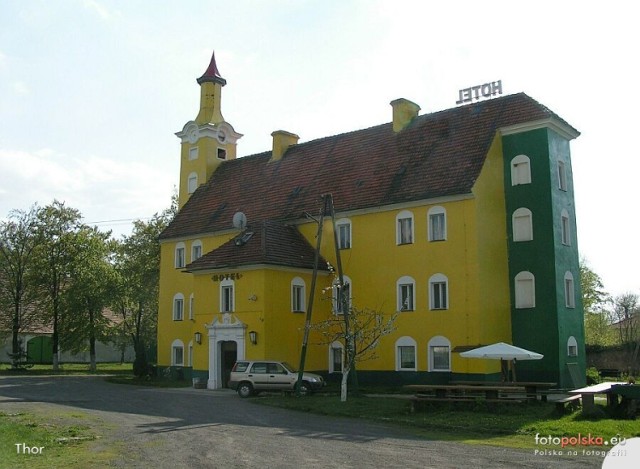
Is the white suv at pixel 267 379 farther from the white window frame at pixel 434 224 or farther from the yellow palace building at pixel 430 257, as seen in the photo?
the white window frame at pixel 434 224

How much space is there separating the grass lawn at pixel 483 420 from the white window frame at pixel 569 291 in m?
10.8

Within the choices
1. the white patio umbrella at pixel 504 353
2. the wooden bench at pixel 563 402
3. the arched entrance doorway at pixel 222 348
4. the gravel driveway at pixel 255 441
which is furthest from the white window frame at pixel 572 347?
the arched entrance doorway at pixel 222 348

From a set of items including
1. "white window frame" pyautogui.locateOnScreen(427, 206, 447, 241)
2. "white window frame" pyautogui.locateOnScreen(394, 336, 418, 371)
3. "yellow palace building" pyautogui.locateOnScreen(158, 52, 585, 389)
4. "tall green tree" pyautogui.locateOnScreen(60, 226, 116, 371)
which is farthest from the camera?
"tall green tree" pyautogui.locateOnScreen(60, 226, 116, 371)

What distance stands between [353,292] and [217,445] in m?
19.6

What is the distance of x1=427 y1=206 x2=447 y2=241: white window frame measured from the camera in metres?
31.6

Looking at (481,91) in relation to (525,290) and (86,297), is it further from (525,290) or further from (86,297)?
(86,297)

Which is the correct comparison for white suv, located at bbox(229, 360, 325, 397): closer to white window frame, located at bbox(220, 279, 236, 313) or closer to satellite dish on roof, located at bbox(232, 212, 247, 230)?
white window frame, located at bbox(220, 279, 236, 313)

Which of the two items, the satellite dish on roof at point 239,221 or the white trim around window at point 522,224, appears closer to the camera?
the white trim around window at point 522,224

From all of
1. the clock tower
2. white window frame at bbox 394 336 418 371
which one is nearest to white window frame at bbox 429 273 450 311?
white window frame at bbox 394 336 418 371

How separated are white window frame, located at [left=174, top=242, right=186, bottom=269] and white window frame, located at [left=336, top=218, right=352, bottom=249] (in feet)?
36.9

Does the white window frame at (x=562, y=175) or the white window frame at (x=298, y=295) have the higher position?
the white window frame at (x=562, y=175)

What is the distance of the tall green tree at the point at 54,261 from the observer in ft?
167

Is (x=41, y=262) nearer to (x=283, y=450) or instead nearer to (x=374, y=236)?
(x=374, y=236)

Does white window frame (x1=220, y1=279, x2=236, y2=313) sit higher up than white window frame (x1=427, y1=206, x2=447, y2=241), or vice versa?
white window frame (x1=427, y1=206, x2=447, y2=241)
